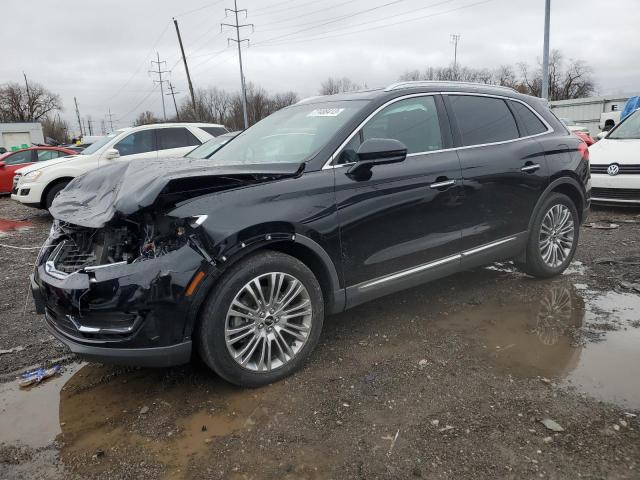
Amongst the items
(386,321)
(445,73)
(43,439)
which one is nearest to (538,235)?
(386,321)

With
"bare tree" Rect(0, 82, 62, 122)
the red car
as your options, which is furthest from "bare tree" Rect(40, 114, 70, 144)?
the red car

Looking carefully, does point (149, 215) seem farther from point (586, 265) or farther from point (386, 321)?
point (586, 265)

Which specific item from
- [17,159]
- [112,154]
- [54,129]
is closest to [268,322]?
[112,154]

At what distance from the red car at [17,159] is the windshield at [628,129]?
14927 millimetres

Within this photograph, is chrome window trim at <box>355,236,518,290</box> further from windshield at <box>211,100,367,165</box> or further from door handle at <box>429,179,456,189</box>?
windshield at <box>211,100,367,165</box>

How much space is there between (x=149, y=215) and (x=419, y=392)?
6.23ft

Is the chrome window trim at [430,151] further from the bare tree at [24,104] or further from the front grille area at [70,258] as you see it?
the bare tree at [24,104]

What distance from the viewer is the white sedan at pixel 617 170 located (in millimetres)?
7781

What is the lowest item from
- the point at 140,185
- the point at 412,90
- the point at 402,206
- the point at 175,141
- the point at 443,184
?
the point at 402,206

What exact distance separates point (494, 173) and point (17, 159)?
16644 mm

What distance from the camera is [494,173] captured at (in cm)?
409

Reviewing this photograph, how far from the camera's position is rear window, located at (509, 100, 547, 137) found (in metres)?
4.58

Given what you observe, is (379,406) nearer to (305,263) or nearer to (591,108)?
(305,263)

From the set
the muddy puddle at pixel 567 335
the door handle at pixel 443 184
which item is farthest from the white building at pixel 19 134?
the muddy puddle at pixel 567 335
